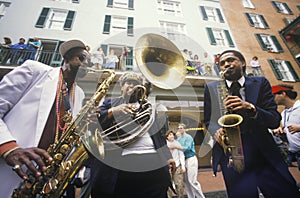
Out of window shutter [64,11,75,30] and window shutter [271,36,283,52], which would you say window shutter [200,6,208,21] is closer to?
window shutter [271,36,283,52]

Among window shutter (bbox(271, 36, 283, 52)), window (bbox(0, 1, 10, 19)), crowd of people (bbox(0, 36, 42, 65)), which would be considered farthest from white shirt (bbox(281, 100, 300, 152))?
window (bbox(0, 1, 10, 19))

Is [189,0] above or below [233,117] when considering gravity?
above

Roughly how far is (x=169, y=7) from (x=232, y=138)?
9.93 meters

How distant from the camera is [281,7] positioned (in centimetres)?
1074

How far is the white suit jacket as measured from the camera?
0.91m

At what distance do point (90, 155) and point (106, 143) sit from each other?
0.61ft

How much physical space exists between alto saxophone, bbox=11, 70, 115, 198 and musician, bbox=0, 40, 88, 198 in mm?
68

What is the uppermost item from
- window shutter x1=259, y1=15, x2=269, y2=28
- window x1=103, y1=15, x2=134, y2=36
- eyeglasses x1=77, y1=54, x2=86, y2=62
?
window shutter x1=259, y1=15, x2=269, y2=28

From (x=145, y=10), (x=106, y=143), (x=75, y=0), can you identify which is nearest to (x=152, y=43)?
(x=106, y=143)

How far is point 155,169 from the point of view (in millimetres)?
1194

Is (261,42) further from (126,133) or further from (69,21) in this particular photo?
(69,21)

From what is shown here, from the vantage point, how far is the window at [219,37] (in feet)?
27.0

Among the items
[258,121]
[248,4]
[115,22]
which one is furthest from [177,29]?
[258,121]

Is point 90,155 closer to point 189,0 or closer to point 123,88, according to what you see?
point 123,88
